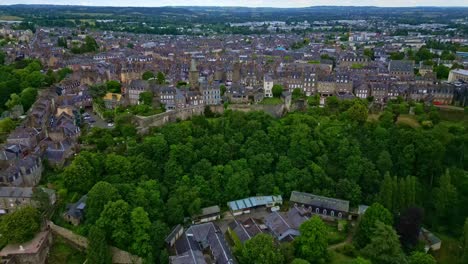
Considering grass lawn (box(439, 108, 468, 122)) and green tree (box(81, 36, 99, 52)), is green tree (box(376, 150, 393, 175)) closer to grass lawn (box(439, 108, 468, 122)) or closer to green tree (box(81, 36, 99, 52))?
grass lawn (box(439, 108, 468, 122))

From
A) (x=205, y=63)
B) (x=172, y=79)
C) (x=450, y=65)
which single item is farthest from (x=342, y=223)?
(x=450, y=65)

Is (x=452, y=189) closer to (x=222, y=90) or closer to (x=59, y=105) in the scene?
(x=222, y=90)

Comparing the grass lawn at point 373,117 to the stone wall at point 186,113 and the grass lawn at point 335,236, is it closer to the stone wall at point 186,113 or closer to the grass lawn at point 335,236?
the stone wall at point 186,113

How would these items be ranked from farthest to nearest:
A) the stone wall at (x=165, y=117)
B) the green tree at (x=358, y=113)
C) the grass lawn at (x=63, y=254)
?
the green tree at (x=358, y=113) → the stone wall at (x=165, y=117) → the grass lawn at (x=63, y=254)

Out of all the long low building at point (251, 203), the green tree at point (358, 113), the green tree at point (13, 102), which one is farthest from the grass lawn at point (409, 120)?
the green tree at point (13, 102)

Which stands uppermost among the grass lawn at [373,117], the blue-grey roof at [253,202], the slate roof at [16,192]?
the grass lawn at [373,117]

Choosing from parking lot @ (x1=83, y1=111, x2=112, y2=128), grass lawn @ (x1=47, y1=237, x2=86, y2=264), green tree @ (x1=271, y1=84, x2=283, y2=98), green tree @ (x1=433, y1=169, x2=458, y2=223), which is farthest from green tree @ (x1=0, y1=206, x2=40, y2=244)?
green tree @ (x1=271, y1=84, x2=283, y2=98)
